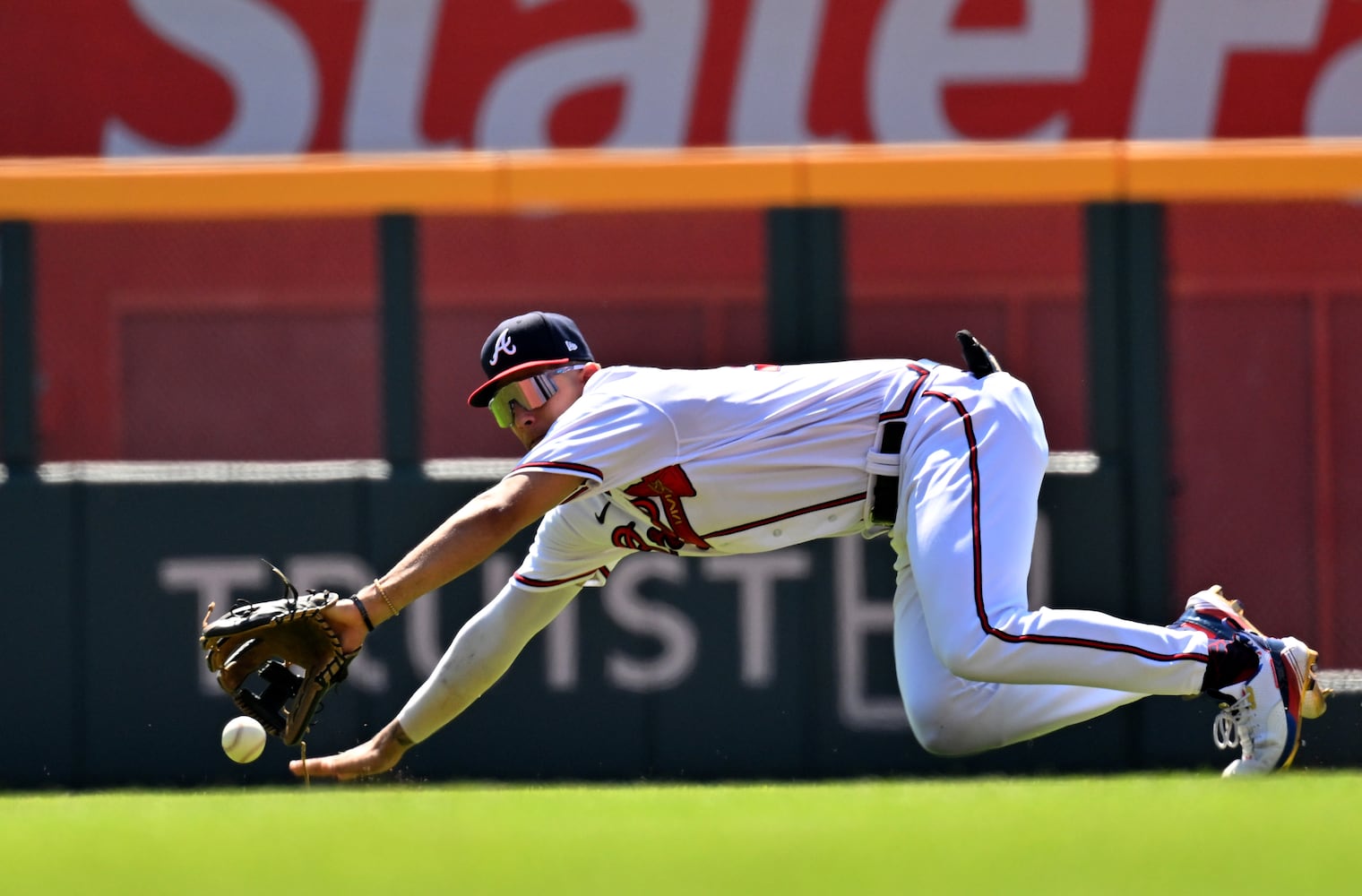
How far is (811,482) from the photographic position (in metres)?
5.23

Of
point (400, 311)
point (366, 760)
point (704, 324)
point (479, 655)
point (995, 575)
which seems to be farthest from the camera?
point (704, 324)

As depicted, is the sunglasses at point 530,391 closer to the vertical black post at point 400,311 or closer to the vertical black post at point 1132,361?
the vertical black post at point 400,311

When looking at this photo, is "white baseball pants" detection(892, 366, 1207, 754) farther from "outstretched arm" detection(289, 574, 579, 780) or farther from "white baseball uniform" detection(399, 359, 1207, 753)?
"outstretched arm" detection(289, 574, 579, 780)

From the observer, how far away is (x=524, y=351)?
17.4 feet

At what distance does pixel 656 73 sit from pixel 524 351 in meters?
7.95

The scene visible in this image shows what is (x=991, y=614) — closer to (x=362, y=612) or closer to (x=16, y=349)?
(x=362, y=612)

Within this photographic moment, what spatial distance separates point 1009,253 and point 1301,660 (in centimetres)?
237

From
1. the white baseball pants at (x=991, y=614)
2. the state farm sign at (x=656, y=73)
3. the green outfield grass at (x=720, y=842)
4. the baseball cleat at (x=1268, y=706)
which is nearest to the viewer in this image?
the green outfield grass at (x=720, y=842)

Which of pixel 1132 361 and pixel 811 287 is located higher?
pixel 811 287

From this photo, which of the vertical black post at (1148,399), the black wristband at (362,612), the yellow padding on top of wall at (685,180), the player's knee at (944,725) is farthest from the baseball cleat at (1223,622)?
the yellow padding on top of wall at (685,180)

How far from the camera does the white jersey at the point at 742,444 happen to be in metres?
5.01

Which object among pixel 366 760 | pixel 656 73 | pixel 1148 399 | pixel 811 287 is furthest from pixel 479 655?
pixel 656 73

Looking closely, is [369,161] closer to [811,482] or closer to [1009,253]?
[1009,253]

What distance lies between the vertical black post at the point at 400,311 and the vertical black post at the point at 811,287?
1283mm
